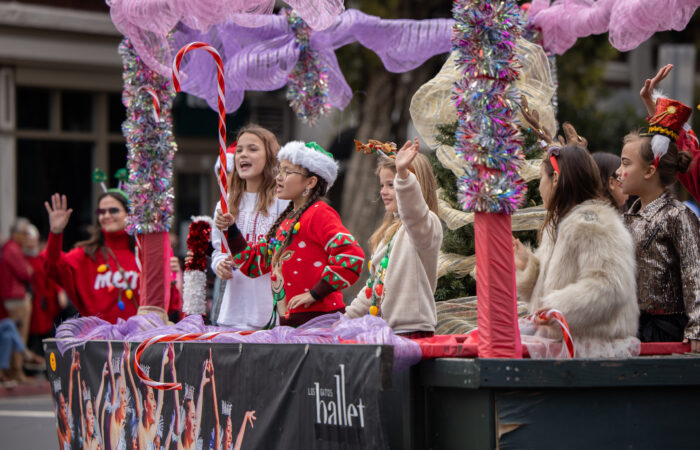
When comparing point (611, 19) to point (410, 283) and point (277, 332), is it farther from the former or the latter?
point (277, 332)

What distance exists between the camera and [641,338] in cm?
520

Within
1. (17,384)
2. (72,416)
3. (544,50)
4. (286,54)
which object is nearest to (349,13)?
(286,54)

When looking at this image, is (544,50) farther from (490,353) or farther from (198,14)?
(490,353)

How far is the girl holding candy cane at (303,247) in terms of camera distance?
18.2 feet

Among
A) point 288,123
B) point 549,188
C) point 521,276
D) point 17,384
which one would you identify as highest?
point 288,123

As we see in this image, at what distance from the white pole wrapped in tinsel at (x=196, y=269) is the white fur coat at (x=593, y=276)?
9.48 ft

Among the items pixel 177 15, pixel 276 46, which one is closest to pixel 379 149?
pixel 177 15

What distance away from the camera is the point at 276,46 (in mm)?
7605

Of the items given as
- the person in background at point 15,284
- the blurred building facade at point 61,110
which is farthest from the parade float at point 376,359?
the blurred building facade at point 61,110

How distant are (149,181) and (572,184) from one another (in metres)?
3.29

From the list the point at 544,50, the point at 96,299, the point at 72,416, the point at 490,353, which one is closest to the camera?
the point at 490,353

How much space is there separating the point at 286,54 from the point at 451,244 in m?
1.90

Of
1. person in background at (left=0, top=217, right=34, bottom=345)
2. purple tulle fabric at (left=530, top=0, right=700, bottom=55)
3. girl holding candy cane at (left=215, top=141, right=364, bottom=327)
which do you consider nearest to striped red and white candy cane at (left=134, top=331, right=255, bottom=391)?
girl holding candy cane at (left=215, top=141, right=364, bottom=327)

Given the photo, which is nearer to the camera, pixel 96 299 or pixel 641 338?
pixel 641 338
